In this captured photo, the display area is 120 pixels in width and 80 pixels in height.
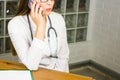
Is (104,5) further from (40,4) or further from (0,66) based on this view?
(0,66)

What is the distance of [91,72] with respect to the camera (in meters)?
3.15

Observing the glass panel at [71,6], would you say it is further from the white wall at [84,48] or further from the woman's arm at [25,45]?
the woman's arm at [25,45]

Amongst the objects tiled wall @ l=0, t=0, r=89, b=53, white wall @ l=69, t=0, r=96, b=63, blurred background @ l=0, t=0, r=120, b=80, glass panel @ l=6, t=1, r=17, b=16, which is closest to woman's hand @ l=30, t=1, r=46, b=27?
glass panel @ l=6, t=1, r=17, b=16

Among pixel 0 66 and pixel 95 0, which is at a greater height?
pixel 95 0

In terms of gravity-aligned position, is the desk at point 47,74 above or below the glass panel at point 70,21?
below

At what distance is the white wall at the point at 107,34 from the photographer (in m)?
2.86

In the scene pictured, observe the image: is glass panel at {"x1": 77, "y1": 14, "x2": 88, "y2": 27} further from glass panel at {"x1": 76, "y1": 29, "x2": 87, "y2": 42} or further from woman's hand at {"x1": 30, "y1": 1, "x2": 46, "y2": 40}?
woman's hand at {"x1": 30, "y1": 1, "x2": 46, "y2": 40}

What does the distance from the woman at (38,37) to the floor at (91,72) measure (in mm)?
1419

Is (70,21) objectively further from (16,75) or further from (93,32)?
(16,75)

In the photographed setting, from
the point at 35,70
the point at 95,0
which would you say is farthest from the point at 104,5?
the point at 35,70

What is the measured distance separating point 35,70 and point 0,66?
0.18 metres

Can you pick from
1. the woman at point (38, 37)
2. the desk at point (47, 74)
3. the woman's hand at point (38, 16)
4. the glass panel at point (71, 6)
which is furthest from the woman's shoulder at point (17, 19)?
the glass panel at point (71, 6)

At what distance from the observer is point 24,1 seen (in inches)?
59.9

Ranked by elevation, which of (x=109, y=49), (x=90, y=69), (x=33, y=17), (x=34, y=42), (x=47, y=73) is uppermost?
(x=33, y=17)
